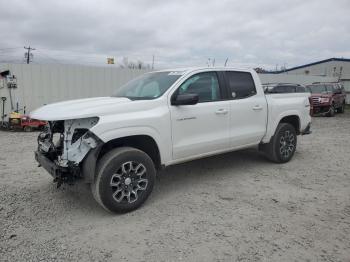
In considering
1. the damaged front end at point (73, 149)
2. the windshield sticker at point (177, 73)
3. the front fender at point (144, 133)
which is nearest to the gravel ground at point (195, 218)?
the damaged front end at point (73, 149)

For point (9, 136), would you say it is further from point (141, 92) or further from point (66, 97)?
point (141, 92)

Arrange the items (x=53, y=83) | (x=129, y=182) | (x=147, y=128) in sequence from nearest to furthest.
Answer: (x=129, y=182)
(x=147, y=128)
(x=53, y=83)

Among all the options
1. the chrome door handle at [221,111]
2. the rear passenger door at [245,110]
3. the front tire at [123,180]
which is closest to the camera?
the front tire at [123,180]

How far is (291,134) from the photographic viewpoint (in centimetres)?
643

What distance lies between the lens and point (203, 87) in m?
4.96

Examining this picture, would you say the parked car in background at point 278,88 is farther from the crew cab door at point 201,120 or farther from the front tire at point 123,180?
the front tire at point 123,180

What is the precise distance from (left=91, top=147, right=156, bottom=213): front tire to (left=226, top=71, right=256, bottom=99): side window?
207cm

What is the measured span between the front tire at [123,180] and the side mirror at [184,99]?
854mm

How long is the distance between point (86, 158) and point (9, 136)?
748cm

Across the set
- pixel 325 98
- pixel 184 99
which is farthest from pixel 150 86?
pixel 325 98

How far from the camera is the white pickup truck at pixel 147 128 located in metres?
3.78

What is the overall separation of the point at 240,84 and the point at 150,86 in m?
1.64

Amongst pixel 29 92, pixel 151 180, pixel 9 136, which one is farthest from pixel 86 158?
pixel 29 92

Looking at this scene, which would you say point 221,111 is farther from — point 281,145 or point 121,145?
point 281,145
